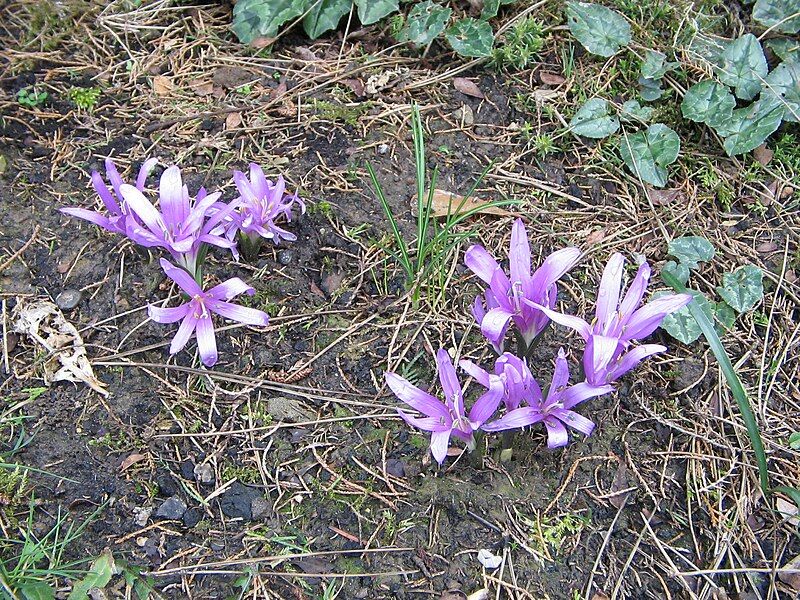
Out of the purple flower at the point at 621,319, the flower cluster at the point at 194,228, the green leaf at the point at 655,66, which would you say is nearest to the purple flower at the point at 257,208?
the flower cluster at the point at 194,228

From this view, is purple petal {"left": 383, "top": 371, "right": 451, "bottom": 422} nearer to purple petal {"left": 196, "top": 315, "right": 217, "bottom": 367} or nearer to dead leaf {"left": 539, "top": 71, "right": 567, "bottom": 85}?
purple petal {"left": 196, "top": 315, "right": 217, "bottom": 367}

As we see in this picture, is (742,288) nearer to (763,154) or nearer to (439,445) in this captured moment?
(763,154)

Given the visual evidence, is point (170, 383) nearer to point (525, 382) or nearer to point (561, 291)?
point (525, 382)

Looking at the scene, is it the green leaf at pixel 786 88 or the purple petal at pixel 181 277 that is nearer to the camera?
the purple petal at pixel 181 277

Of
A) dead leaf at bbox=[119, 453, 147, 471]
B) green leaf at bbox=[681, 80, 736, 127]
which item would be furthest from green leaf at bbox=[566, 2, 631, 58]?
dead leaf at bbox=[119, 453, 147, 471]

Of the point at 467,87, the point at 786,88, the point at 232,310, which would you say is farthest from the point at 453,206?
the point at 786,88

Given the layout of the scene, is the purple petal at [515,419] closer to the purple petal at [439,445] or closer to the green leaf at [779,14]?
the purple petal at [439,445]
